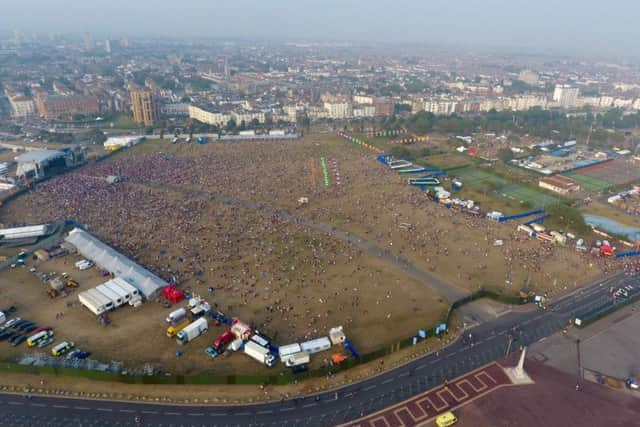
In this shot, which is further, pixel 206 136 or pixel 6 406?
pixel 206 136

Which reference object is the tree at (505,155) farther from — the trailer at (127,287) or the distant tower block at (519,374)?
the trailer at (127,287)

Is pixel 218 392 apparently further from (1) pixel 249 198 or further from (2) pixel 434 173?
(2) pixel 434 173

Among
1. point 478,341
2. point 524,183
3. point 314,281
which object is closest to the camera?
point 478,341

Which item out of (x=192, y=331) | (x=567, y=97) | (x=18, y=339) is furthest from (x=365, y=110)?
(x=18, y=339)

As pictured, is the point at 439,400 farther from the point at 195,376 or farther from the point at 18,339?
the point at 18,339

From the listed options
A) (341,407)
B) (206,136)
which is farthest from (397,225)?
(206,136)

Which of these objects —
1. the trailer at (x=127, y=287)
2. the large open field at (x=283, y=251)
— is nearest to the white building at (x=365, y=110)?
the large open field at (x=283, y=251)
